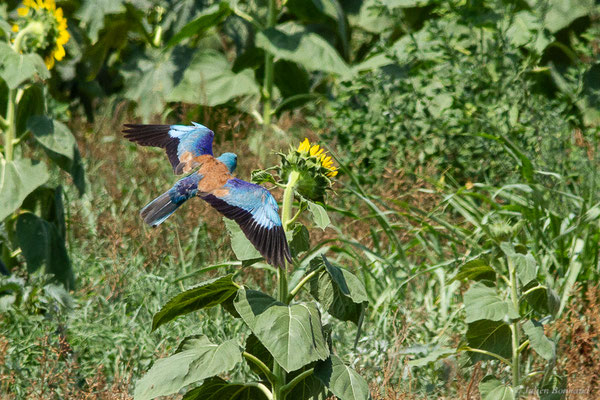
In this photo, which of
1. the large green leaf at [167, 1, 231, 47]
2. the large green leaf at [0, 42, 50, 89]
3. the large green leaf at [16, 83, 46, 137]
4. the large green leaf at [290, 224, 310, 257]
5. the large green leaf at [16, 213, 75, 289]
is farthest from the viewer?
the large green leaf at [167, 1, 231, 47]

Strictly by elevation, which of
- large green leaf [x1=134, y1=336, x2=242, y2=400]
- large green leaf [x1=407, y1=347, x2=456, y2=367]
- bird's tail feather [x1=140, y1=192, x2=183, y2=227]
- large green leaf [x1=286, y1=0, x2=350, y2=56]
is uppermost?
bird's tail feather [x1=140, y1=192, x2=183, y2=227]

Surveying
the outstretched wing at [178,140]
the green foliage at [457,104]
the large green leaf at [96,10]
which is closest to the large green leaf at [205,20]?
the large green leaf at [96,10]

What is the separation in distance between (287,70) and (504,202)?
5.89 ft

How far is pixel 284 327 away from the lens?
1637mm

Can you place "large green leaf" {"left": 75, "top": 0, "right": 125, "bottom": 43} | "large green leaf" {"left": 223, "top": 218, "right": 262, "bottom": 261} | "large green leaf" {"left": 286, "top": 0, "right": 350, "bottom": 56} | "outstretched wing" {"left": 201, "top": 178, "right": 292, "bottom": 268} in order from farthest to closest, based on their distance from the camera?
"large green leaf" {"left": 75, "top": 0, "right": 125, "bottom": 43} → "large green leaf" {"left": 286, "top": 0, "right": 350, "bottom": 56} → "large green leaf" {"left": 223, "top": 218, "right": 262, "bottom": 261} → "outstretched wing" {"left": 201, "top": 178, "right": 292, "bottom": 268}

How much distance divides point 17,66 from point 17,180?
15.3 inches

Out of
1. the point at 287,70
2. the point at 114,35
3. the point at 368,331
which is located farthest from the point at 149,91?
the point at 368,331

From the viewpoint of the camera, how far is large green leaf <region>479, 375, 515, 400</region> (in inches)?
80.0

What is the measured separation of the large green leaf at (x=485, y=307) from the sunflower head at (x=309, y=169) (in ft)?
1.85

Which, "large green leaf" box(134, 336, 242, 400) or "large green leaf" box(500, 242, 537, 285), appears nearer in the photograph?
"large green leaf" box(134, 336, 242, 400)

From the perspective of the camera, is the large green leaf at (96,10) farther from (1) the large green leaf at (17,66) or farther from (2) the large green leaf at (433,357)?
(2) the large green leaf at (433,357)

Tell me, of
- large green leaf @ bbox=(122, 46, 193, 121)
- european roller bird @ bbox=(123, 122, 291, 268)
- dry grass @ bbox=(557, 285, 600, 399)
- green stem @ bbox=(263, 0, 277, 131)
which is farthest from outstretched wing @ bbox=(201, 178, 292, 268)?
large green leaf @ bbox=(122, 46, 193, 121)

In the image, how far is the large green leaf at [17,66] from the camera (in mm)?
2617

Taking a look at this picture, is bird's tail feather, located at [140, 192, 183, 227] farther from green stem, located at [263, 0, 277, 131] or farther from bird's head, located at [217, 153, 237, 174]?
green stem, located at [263, 0, 277, 131]
